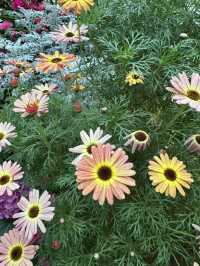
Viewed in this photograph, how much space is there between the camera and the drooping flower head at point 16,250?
4.23 feet

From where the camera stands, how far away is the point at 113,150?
4.37 ft

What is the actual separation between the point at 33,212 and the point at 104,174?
Result: 0.76ft

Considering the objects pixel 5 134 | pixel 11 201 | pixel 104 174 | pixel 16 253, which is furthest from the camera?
pixel 11 201

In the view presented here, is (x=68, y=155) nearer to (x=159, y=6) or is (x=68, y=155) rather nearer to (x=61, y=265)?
(x=61, y=265)

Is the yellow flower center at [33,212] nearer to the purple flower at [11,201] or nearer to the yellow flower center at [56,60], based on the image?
the purple flower at [11,201]

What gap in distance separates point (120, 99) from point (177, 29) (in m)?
0.36

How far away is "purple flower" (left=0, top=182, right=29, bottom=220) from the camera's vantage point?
1.54 meters

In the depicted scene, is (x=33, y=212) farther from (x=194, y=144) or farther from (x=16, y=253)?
(x=194, y=144)

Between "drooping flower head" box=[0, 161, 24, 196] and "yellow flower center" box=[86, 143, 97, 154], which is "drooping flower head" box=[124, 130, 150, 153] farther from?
"drooping flower head" box=[0, 161, 24, 196]

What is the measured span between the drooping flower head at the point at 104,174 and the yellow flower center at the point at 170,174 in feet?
0.31

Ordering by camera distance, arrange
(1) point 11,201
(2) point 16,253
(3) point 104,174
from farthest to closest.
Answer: (1) point 11,201
(2) point 16,253
(3) point 104,174

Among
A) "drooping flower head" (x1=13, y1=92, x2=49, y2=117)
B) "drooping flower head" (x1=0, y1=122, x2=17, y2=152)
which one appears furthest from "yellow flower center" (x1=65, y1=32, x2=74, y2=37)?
"drooping flower head" (x1=0, y1=122, x2=17, y2=152)

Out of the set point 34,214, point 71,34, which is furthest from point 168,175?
point 71,34

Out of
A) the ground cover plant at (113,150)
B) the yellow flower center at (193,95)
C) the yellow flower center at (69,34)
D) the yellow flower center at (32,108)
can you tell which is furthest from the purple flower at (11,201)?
the yellow flower center at (193,95)
